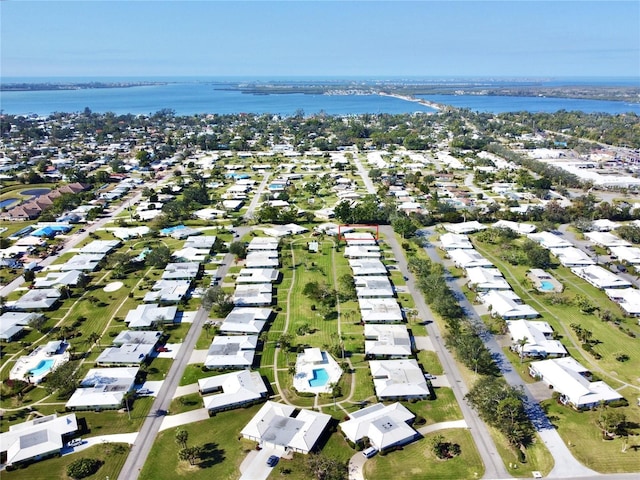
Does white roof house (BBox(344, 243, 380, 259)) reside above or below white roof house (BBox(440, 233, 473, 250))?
below

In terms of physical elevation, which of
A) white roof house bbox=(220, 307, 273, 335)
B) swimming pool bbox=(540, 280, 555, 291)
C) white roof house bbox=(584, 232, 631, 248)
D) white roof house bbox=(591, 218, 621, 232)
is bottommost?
white roof house bbox=(220, 307, 273, 335)

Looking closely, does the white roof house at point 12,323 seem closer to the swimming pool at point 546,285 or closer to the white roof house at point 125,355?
the white roof house at point 125,355

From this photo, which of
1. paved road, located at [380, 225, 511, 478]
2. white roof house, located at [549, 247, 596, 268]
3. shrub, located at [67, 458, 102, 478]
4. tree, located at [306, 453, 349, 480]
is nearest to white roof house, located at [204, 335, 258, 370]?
shrub, located at [67, 458, 102, 478]

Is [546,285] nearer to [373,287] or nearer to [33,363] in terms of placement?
[373,287]

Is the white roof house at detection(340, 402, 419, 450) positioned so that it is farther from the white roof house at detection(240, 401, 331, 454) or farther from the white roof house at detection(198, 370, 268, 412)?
the white roof house at detection(198, 370, 268, 412)

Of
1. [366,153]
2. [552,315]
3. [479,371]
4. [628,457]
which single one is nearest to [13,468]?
[479,371]

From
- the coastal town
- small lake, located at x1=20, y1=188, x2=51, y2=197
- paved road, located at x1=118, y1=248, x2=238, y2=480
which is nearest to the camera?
paved road, located at x1=118, y1=248, x2=238, y2=480

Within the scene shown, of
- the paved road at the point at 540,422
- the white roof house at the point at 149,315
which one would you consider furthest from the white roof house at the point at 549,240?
the white roof house at the point at 149,315

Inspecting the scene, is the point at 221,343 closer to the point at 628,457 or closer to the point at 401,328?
the point at 401,328
